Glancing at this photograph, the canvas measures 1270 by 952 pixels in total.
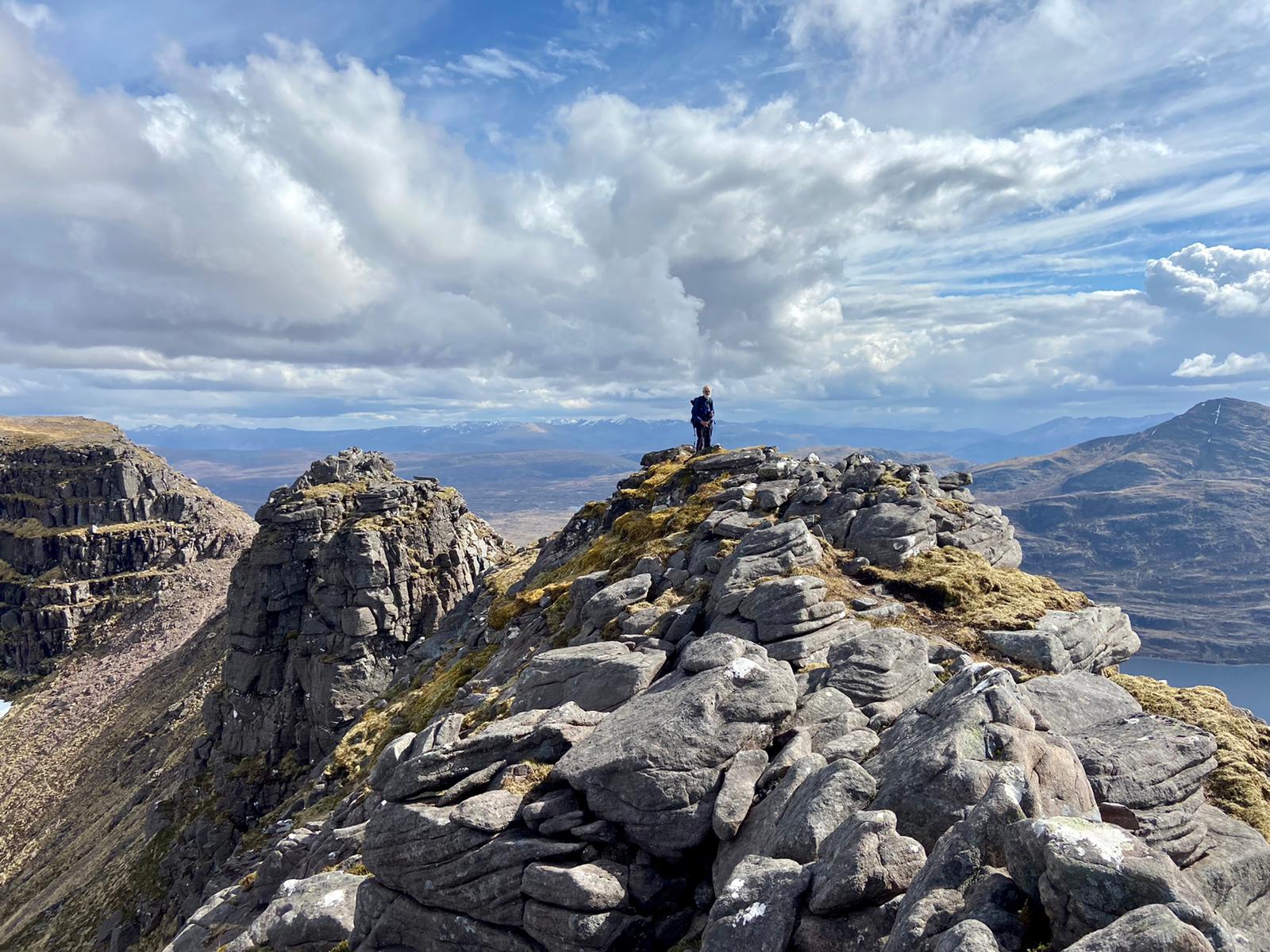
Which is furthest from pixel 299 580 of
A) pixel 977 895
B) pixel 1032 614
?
pixel 977 895

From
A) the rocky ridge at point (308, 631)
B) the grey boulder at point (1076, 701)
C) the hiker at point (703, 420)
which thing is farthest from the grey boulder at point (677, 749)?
the rocky ridge at point (308, 631)

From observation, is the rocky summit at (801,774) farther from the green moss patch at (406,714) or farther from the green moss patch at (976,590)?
the green moss patch at (406,714)

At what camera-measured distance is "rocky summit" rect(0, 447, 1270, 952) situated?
494 inches

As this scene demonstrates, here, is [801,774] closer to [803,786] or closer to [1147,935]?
[803,786]

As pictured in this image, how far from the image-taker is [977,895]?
11.5 m

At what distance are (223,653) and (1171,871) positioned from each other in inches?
6079

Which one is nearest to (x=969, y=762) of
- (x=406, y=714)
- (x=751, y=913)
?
(x=751, y=913)

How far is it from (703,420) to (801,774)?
135 ft

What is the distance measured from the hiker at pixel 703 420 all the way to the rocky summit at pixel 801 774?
1068 cm

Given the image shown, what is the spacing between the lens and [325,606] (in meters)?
95.9

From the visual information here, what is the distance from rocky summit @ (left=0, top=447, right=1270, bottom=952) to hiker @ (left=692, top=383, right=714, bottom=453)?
35.0 feet

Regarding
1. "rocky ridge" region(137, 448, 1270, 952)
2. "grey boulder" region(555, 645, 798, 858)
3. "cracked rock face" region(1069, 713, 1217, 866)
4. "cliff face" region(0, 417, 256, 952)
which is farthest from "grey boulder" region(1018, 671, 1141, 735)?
"cliff face" region(0, 417, 256, 952)

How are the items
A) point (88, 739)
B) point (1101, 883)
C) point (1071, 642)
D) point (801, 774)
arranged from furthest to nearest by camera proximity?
1. point (88, 739)
2. point (1071, 642)
3. point (801, 774)
4. point (1101, 883)

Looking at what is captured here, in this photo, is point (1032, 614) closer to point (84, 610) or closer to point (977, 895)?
point (977, 895)
